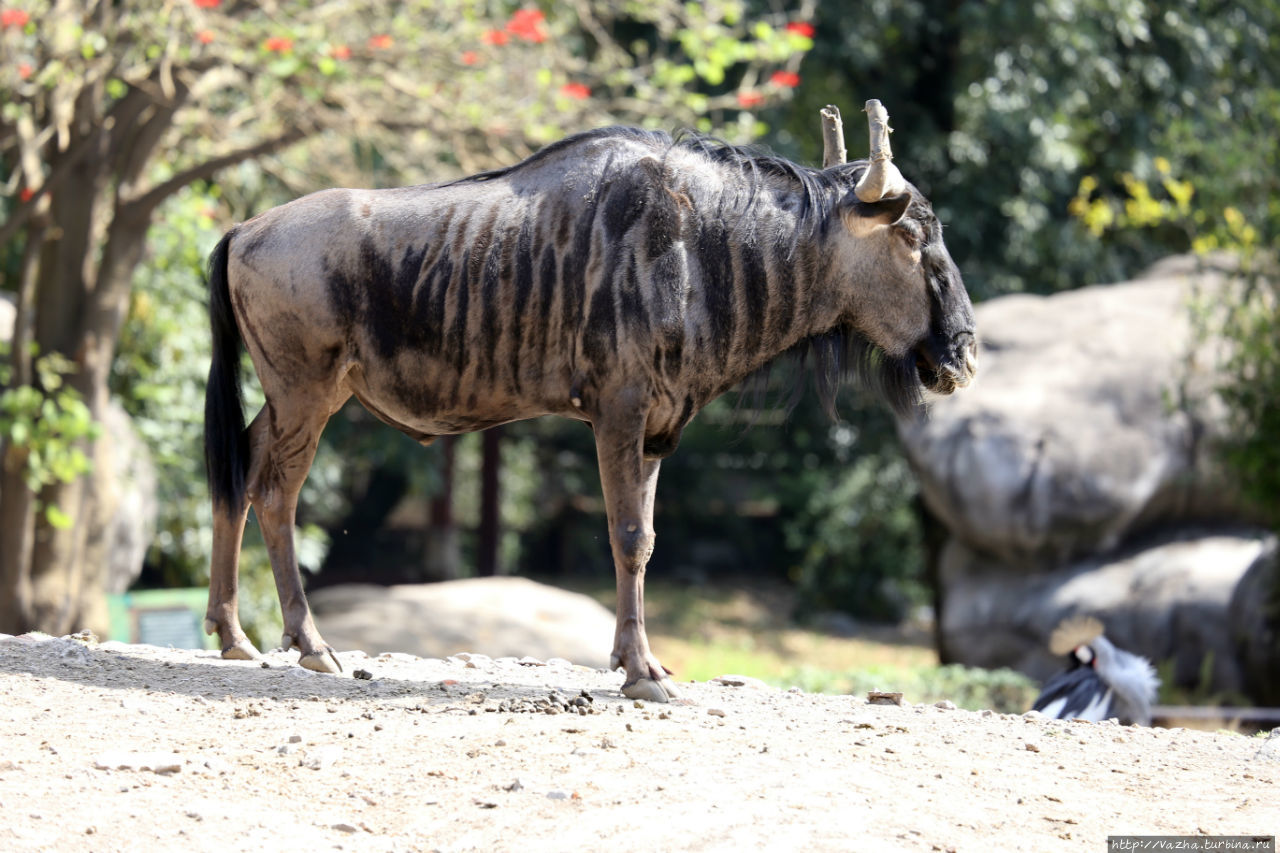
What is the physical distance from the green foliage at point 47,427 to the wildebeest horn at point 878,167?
4.79 m

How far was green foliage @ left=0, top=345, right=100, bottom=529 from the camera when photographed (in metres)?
7.68

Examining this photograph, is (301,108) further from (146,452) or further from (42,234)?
(146,452)

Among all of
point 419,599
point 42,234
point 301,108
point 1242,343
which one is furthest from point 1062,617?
point 42,234

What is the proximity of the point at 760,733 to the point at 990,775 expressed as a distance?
779 mm

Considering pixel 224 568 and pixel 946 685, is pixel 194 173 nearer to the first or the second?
pixel 224 568

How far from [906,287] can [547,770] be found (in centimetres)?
229

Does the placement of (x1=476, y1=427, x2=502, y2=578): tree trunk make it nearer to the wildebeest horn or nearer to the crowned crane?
the crowned crane

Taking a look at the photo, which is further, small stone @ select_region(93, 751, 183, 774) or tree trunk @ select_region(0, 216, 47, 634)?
tree trunk @ select_region(0, 216, 47, 634)

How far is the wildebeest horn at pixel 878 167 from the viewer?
16.3ft

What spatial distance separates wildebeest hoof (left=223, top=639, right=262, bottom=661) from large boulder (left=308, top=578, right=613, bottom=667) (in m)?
6.06

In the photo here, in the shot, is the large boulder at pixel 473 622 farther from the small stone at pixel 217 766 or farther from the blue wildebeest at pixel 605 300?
the small stone at pixel 217 766

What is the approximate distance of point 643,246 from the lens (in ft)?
16.8

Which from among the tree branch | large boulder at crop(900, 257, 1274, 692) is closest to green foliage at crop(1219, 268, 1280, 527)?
large boulder at crop(900, 257, 1274, 692)

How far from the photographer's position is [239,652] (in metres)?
5.79
